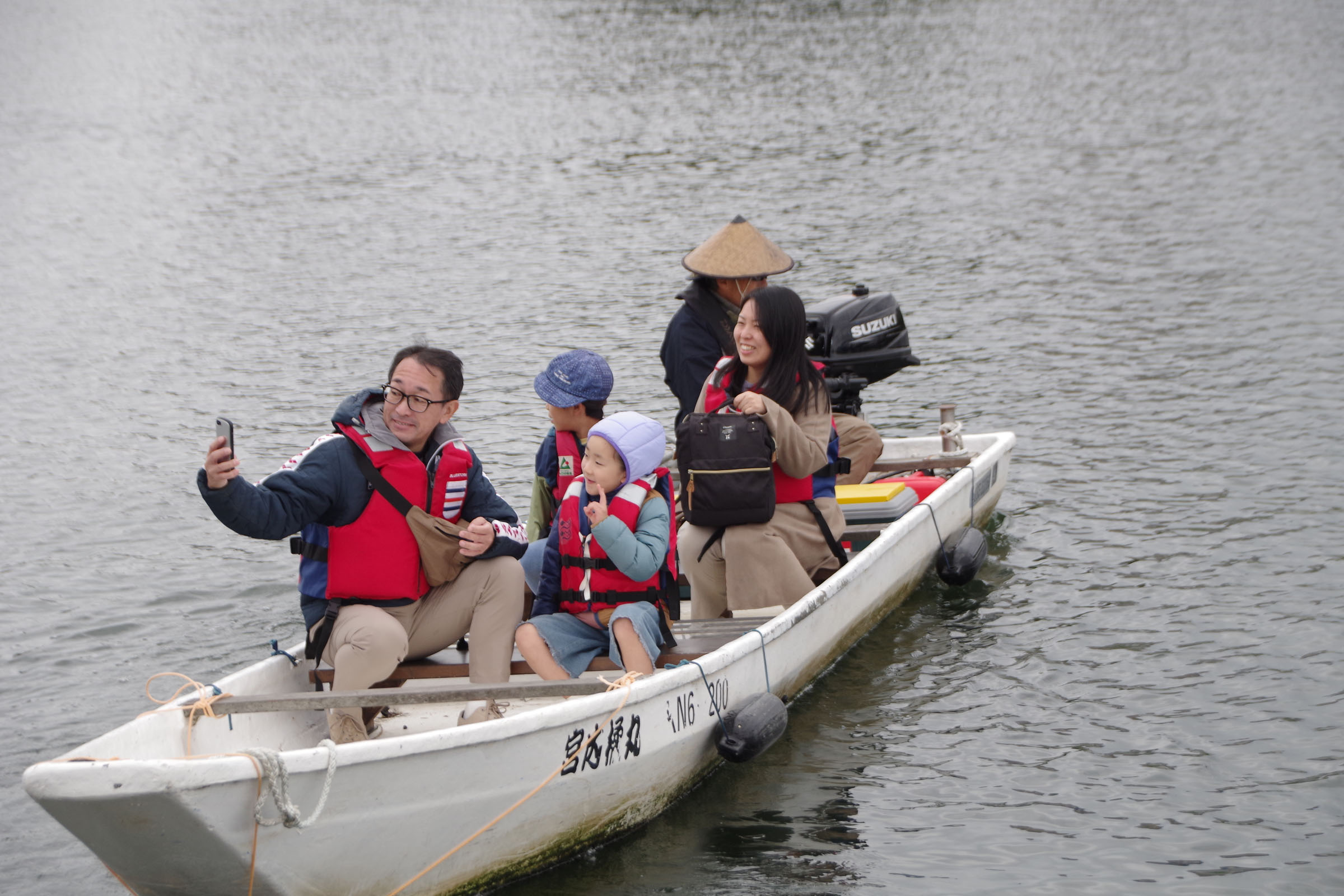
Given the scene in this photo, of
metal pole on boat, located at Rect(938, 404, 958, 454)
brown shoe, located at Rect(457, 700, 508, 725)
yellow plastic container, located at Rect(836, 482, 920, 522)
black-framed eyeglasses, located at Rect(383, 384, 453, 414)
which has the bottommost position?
brown shoe, located at Rect(457, 700, 508, 725)

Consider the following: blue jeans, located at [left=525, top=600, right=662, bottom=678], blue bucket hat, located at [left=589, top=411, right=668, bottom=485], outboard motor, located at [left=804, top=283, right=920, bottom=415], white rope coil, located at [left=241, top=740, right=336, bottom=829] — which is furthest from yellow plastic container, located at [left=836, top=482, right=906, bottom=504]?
white rope coil, located at [left=241, top=740, right=336, bottom=829]

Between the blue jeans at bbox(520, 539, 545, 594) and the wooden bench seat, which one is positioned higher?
the blue jeans at bbox(520, 539, 545, 594)

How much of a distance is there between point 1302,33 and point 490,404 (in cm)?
2578

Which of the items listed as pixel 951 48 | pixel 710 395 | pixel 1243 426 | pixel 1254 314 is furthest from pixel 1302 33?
pixel 710 395

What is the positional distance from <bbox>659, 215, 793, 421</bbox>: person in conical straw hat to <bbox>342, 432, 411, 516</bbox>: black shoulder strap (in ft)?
6.98

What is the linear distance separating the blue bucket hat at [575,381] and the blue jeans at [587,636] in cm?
90

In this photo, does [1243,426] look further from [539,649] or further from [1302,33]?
[1302,33]

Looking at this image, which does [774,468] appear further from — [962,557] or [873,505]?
[962,557]

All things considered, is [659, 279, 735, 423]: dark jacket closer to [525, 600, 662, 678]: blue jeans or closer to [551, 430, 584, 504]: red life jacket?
[551, 430, 584, 504]: red life jacket

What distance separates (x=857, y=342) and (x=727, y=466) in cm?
269

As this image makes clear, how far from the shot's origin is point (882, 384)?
1302cm

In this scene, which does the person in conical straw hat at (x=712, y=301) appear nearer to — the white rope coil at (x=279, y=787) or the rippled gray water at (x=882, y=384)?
the rippled gray water at (x=882, y=384)

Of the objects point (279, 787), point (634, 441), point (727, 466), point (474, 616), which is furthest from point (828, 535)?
point (279, 787)

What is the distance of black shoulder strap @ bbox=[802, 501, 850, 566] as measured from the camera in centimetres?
668
